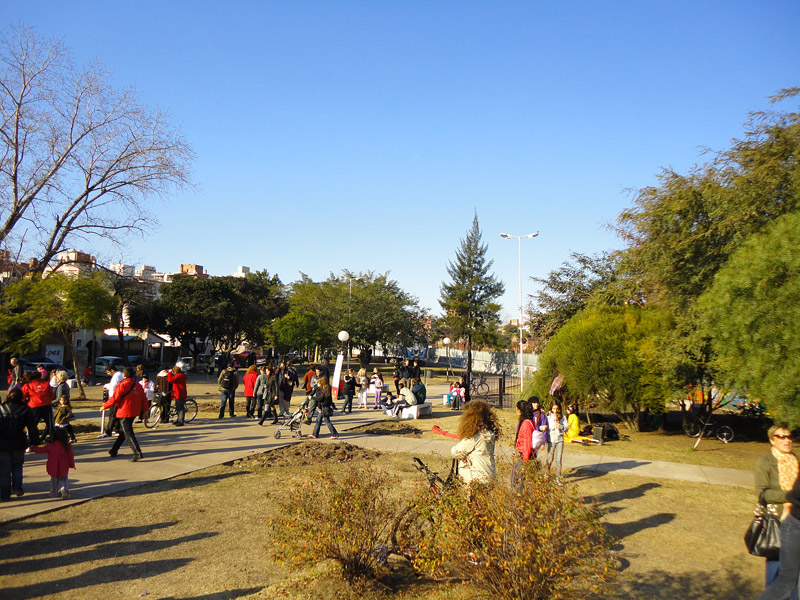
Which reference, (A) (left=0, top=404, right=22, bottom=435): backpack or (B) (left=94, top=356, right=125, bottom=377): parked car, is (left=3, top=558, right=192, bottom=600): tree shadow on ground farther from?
(B) (left=94, top=356, right=125, bottom=377): parked car

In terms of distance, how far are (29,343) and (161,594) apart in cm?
2162

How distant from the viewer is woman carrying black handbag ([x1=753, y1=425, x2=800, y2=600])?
418cm

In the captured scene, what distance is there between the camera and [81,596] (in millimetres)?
4582

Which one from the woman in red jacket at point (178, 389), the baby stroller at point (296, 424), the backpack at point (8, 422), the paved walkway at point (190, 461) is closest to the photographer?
the backpack at point (8, 422)

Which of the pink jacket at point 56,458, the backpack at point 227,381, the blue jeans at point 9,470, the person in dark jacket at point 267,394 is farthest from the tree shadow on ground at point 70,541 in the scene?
the backpack at point 227,381

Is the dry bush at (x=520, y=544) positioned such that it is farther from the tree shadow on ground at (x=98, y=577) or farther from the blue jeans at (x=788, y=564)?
the tree shadow on ground at (x=98, y=577)

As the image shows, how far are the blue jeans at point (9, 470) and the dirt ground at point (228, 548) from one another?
3.03ft

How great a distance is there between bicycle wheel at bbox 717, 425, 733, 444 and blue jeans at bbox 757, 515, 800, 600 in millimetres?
12543

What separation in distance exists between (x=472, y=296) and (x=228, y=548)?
57493mm

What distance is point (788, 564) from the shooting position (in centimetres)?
403

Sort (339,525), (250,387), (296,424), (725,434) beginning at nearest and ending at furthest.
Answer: (339,525) → (296,424) → (725,434) → (250,387)

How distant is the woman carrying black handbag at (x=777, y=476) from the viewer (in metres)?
4.18

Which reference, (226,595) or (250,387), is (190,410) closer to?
(250,387)

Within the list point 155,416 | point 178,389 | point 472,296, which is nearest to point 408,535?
point 178,389
